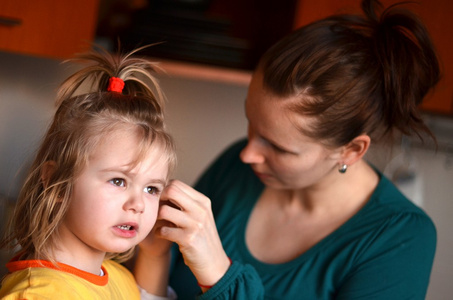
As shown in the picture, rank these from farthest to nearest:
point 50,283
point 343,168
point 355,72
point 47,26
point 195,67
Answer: point 195,67 → point 47,26 → point 343,168 → point 355,72 → point 50,283

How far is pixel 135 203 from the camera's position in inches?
37.4

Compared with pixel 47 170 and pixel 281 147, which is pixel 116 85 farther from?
pixel 281 147

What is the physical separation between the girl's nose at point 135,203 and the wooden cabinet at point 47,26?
0.78 m

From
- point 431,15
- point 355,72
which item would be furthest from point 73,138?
point 431,15

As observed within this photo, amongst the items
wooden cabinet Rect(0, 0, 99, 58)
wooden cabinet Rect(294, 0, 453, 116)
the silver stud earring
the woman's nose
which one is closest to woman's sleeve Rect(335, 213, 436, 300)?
the silver stud earring

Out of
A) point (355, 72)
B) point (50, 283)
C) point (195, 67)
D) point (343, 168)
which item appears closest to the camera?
point (50, 283)

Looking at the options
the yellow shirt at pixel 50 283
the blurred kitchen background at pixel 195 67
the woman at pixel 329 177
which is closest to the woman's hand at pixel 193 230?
the woman at pixel 329 177

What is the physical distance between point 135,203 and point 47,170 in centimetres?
17

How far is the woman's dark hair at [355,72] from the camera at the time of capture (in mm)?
1200

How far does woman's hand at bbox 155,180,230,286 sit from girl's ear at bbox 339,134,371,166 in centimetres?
38

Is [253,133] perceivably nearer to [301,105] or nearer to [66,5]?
[301,105]

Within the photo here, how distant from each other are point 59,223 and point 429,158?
1597 mm

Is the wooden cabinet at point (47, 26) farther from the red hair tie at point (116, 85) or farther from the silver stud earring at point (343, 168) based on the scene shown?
the silver stud earring at point (343, 168)

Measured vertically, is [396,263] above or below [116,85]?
below
